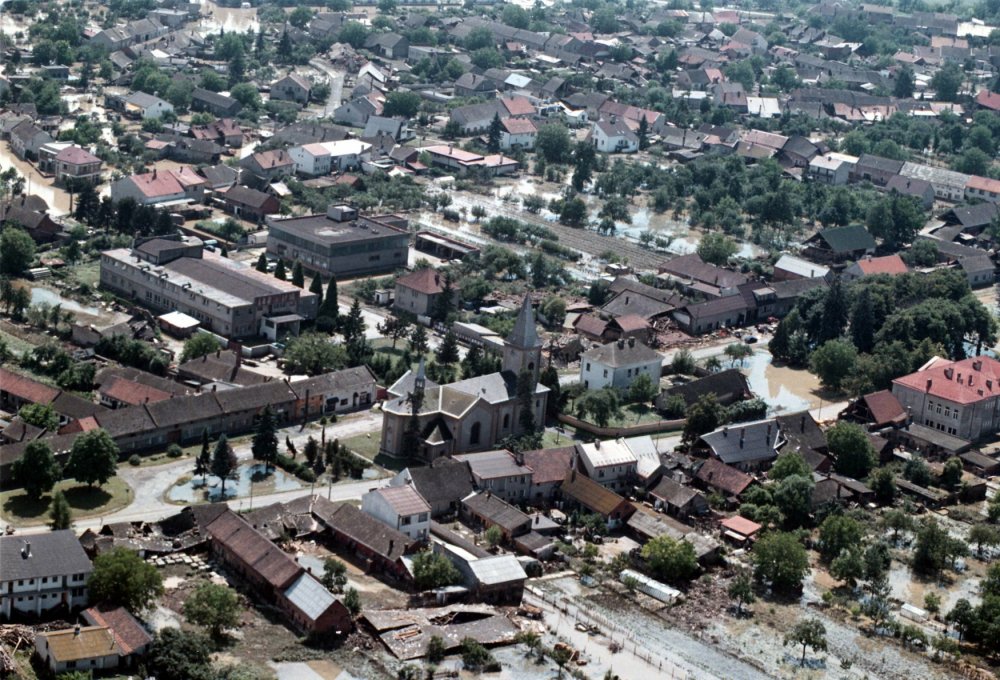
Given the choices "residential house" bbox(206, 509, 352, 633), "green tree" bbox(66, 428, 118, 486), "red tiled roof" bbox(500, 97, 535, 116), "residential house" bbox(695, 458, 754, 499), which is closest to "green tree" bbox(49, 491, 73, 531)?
"green tree" bbox(66, 428, 118, 486)

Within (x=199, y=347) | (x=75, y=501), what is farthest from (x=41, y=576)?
(x=199, y=347)

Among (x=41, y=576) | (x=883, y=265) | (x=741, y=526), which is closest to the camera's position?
(x=41, y=576)

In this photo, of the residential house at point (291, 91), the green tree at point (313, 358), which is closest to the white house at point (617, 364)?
the green tree at point (313, 358)

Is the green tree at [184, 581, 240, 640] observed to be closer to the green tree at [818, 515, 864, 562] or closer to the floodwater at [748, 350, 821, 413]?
the green tree at [818, 515, 864, 562]

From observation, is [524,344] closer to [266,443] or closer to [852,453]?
[266,443]

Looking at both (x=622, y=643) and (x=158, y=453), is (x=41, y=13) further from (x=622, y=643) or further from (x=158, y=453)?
(x=622, y=643)

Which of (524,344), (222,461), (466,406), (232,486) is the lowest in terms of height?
(232,486)

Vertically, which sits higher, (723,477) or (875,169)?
(875,169)
